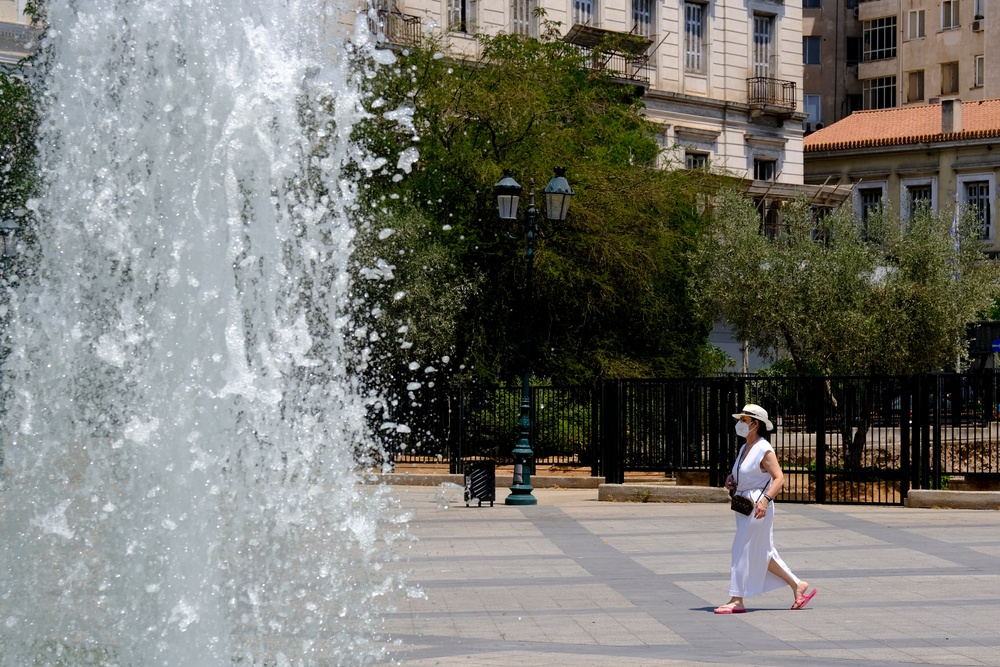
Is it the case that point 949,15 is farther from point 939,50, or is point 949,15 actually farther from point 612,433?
point 612,433

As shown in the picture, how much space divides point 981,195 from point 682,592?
51417 mm

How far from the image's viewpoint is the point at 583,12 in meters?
46.3

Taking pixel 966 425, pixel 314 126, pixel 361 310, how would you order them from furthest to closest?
1. pixel 361 310
2. pixel 314 126
3. pixel 966 425

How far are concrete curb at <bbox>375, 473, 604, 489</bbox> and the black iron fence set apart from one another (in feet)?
5.81

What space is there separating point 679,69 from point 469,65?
1750 cm

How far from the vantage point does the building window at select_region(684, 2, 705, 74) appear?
161 ft

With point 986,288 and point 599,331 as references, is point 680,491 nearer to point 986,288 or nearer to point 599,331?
point 599,331

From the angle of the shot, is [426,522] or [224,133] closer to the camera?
Answer: [224,133]

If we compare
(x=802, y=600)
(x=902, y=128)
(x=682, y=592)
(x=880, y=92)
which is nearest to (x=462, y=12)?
(x=902, y=128)

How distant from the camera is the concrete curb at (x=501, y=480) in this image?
25.1m

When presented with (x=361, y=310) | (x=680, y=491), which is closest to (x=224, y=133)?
(x=680, y=491)

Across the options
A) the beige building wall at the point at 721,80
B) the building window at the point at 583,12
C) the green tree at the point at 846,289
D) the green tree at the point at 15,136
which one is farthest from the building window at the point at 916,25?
the green tree at the point at 15,136

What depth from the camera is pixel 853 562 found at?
47.0 ft

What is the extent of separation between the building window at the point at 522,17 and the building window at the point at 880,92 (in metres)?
33.7
